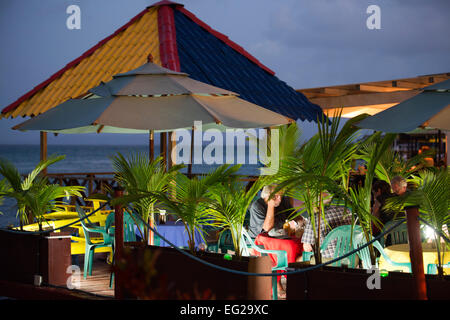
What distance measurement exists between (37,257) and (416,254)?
157 inches

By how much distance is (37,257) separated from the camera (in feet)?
20.3

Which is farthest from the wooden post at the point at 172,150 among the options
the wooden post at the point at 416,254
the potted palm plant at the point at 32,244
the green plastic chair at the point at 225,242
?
the wooden post at the point at 416,254

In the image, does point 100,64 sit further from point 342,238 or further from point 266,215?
point 342,238

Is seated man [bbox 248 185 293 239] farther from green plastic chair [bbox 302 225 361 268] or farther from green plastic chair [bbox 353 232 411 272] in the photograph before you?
green plastic chair [bbox 353 232 411 272]

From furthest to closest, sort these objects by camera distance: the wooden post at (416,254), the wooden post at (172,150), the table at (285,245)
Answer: the wooden post at (172,150)
the table at (285,245)
the wooden post at (416,254)

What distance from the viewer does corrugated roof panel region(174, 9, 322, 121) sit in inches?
416

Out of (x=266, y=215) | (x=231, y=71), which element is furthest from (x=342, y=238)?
(x=231, y=71)

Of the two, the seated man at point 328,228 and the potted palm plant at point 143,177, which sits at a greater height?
the potted palm plant at point 143,177

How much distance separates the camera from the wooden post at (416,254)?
382 centimetres

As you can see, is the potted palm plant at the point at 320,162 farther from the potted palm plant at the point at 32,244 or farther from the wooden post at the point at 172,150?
the wooden post at the point at 172,150

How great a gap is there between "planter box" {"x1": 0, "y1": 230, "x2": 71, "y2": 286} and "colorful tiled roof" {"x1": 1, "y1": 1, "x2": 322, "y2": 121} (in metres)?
4.29

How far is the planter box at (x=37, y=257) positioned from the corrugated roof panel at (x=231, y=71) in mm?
4622

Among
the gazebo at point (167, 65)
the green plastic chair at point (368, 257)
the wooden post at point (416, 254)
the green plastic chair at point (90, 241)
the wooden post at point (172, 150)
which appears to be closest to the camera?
the wooden post at point (416, 254)
